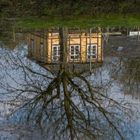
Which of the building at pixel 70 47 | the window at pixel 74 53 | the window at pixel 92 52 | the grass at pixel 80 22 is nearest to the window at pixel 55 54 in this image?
the building at pixel 70 47

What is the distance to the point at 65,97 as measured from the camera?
12.8m

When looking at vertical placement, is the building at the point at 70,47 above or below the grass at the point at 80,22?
below

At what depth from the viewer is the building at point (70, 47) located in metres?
17.9

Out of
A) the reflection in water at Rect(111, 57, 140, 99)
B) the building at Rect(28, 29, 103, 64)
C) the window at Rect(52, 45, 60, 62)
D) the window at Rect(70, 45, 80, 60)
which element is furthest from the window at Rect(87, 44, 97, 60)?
the reflection in water at Rect(111, 57, 140, 99)

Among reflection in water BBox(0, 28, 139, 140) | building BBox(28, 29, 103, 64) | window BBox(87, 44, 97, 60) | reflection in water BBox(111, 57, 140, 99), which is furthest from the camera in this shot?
window BBox(87, 44, 97, 60)

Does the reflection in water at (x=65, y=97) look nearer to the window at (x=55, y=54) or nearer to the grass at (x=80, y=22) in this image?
the window at (x=55, y=54)

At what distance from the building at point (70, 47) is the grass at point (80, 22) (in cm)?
105

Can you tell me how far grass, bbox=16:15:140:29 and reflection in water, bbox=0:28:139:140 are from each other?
23.3 ft

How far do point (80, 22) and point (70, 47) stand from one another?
251 inches

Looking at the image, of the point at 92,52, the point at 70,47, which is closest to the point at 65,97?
the point at 92,52

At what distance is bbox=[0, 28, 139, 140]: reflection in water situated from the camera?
1059cm

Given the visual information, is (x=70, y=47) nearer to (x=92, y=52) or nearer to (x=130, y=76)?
(x=92, y=52)

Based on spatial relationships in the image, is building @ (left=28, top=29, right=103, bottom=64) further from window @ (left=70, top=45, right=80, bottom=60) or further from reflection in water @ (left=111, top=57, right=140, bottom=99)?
reflection in water @ (left=111, top=57, right=140, bottom=99)

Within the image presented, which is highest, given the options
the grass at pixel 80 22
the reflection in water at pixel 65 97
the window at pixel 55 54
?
the grass at pixel 80 22
